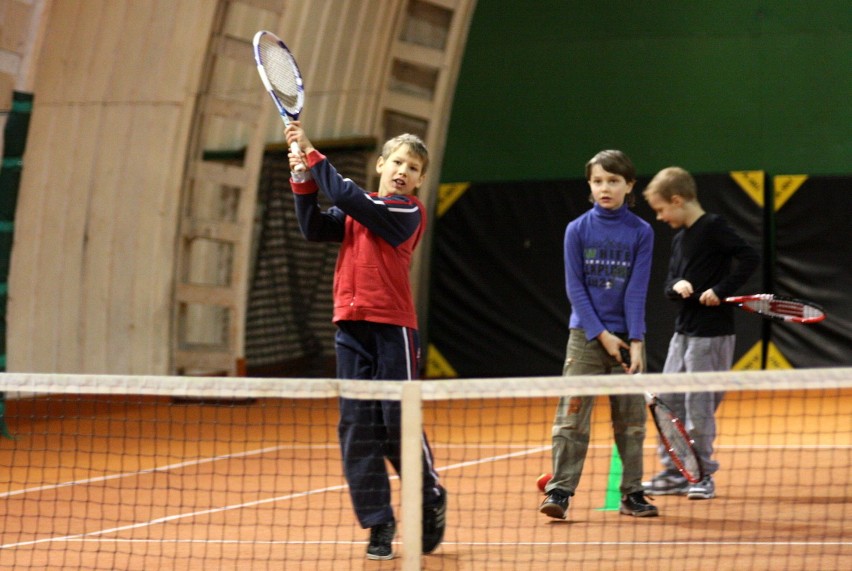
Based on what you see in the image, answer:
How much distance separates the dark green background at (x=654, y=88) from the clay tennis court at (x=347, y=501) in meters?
3.85

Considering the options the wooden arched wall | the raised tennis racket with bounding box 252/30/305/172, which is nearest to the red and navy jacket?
the raised tennis racket with bounding box 252/30/305/172

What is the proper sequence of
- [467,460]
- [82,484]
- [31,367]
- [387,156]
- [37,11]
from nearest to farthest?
[387,156], [82,484], [467,460], [37,11], [31,367]

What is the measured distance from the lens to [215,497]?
630cm

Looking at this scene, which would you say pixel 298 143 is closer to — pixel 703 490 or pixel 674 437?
pixel 674 437

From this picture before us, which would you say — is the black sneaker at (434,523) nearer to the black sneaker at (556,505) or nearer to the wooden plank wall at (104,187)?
the black sneaker at (556,505)

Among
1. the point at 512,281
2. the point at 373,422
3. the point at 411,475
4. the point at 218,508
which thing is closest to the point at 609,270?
the point at 373,422

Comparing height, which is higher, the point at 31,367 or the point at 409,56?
the point at 409,56

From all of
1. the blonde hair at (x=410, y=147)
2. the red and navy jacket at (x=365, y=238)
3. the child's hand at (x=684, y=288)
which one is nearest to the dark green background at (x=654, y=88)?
the child's hand at (x=684, y=288)

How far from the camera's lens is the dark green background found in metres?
12.7

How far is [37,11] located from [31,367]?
3.39 meters

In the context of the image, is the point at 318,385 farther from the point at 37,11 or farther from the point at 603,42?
the point at 603,42

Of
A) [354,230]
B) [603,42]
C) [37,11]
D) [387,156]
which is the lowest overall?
[354,230]

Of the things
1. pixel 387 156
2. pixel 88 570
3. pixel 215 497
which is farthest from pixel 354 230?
pixel 215 497

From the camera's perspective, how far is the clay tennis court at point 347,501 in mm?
4684
